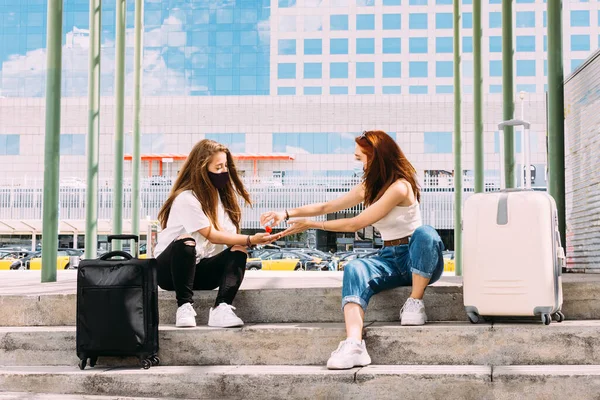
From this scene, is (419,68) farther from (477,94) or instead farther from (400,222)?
(400,222)

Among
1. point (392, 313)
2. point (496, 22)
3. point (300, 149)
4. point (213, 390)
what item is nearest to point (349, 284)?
point (392, 313)

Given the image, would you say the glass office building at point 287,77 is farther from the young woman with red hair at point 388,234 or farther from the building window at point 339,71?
the young woman with red hair at point 388,234

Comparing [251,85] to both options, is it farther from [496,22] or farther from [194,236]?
[194,236]

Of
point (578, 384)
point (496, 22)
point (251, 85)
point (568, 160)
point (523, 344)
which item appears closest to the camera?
point (578, 384)

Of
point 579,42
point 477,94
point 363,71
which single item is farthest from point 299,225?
point 579,42

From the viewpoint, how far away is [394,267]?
3.88m

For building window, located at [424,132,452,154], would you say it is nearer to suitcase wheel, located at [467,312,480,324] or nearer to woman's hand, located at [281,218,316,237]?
woman's hand, located at [281,218,316,237]

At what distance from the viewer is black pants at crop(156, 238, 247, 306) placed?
390 centimetres

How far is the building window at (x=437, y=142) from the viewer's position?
5016 centimetres

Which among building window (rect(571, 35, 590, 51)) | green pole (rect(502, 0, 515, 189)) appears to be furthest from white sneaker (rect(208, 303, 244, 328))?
building window (rect(571, 35, 590, 51))

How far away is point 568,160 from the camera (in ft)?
18.9

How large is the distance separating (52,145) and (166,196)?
40437 millimetres

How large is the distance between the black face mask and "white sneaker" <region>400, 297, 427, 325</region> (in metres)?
1.26

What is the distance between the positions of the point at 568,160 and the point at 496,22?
2203 inches
